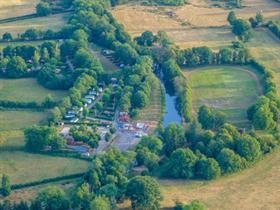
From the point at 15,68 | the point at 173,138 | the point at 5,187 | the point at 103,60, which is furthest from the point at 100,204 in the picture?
the point at 103,60

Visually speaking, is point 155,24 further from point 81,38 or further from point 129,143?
point 129,143

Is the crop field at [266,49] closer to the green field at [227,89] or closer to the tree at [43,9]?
the green field at [227,89]

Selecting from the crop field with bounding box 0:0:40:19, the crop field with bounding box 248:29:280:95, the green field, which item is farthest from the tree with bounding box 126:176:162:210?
the crop field with bounding box 0:0:40:19

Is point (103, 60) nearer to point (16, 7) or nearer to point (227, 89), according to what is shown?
point (227, 89)

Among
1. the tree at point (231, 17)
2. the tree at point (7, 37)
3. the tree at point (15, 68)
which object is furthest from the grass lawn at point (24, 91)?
the tree at point (231, 17)

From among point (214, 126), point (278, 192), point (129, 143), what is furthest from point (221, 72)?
point (278, 192)
